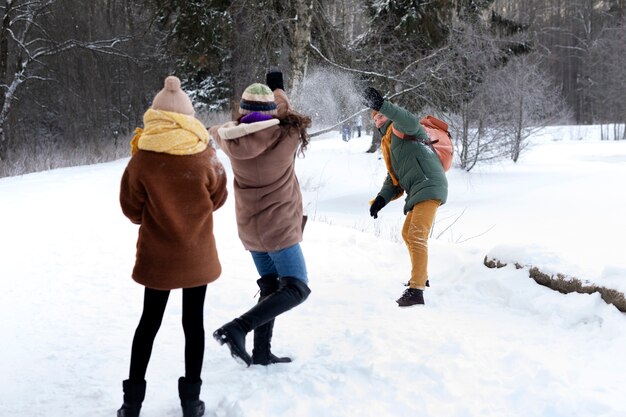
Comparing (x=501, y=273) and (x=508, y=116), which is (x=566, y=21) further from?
(x=501, y=273)

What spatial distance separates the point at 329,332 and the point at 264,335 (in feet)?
2.29

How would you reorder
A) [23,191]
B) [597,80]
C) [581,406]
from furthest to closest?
[597,80], [23,191], [581,406]

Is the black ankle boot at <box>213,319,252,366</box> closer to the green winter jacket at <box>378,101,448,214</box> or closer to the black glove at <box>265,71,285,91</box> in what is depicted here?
the black glove at <box>265,71,285,91</box>

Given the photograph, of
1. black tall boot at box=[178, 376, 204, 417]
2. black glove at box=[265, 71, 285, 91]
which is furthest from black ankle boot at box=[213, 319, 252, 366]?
black glove at box=[265, 71, 285, 91]

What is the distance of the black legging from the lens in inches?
93.5

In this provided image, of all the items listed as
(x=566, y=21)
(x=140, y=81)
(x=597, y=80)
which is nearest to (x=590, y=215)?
(x=140, y=81)

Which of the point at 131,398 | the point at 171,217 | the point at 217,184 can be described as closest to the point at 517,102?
the point at 217,184

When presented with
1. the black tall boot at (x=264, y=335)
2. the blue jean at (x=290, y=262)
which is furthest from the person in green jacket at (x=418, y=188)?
the blue jean at (x=290, y=262)

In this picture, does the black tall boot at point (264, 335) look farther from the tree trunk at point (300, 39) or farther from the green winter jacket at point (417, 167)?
the tree trunk at point (300, 39)

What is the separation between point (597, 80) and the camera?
36844mm

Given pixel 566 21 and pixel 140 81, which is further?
pixel 566 21

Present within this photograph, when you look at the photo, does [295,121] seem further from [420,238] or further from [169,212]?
[420,238]

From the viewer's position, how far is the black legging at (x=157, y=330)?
7.79 ft

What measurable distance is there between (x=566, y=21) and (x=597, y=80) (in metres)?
14.5
